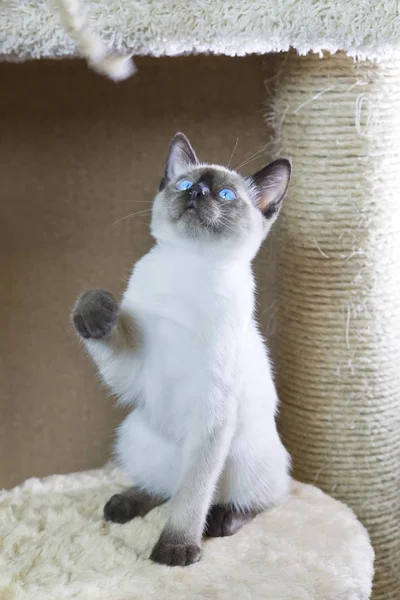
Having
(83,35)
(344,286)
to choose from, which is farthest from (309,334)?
(83,35)

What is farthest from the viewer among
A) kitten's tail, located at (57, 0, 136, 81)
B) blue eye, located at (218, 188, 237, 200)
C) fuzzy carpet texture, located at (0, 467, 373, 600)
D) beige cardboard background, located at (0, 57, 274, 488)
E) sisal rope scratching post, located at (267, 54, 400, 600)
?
beige cardboard background, located at (0, 57, 274, 488)

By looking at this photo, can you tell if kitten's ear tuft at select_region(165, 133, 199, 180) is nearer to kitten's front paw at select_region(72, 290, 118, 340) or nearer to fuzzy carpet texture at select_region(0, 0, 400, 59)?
fuzzy carpet texture at select_region(0, 0, 400, 59)

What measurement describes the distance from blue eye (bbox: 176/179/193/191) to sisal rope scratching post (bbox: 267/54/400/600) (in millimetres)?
317

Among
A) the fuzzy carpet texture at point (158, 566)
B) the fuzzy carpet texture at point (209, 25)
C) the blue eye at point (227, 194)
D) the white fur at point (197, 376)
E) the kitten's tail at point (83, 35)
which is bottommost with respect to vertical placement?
the fuzzy carpet texture at point (158, 566)

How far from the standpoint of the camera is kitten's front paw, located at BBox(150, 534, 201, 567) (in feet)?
3.50

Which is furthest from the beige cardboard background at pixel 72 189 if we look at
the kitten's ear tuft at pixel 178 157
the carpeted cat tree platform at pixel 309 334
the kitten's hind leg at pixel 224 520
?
the kitten's hind leg at pixel 224 520

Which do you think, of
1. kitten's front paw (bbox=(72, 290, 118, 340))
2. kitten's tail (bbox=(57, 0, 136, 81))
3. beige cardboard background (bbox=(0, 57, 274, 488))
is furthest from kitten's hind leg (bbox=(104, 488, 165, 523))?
kitten's tail (bbox=(57, 0, 136, 81))

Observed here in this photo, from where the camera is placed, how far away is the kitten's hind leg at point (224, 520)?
3.88 ft

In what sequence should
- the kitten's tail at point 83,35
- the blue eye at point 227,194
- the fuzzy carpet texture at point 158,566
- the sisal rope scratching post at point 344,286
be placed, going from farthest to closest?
the sisal rope scratching post at point 344,286
the blue eye at point 227,194
the fuzzy carpet texture at point 158,566
the kitten's tail at point 83,35

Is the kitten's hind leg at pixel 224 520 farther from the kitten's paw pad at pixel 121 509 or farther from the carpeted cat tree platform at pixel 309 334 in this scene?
the kitten's paw pad at pixel 121 509

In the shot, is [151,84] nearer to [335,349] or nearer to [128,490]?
[335,349]

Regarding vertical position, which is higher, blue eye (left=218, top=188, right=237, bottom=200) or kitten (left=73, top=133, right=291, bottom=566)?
blue eye (left=218, top=188, right=237, bottom=200)

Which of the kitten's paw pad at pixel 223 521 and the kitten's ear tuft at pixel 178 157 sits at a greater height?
the kitten's ear tuft at pixel 178 157

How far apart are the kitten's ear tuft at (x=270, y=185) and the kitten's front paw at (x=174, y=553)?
0.53 m
